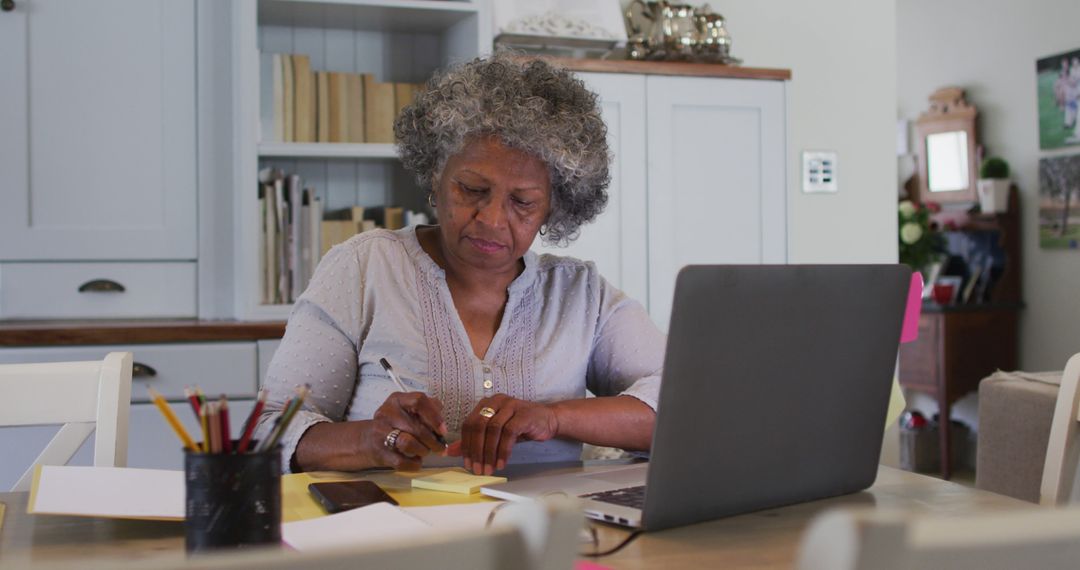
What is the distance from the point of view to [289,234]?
9.73 feet

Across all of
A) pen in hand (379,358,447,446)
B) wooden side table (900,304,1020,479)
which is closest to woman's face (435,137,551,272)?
pen in hand (379,358,447,446)

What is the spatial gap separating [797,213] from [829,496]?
2.50m

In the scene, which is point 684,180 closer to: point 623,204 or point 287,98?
point 623,204

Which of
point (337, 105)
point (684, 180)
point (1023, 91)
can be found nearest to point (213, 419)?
point (337, 105)

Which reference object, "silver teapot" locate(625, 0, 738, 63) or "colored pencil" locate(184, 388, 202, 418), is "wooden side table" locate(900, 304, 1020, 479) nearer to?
"silver teapot" locate(625, 0, 738, 63)

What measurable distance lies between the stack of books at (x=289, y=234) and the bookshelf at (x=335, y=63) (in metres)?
0.04

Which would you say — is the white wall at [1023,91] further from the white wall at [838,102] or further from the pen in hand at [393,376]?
the pen in hand at [393,376]

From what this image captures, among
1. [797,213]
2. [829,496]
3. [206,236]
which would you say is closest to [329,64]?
[206,236]

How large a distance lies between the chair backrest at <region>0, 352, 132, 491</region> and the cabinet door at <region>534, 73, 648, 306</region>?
70.0 inches

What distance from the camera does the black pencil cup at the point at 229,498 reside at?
2.73 ft

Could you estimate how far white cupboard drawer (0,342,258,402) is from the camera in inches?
104

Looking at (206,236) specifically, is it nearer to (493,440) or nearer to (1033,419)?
(493,440)

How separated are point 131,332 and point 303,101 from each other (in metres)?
0.79

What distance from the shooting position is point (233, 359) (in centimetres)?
273
